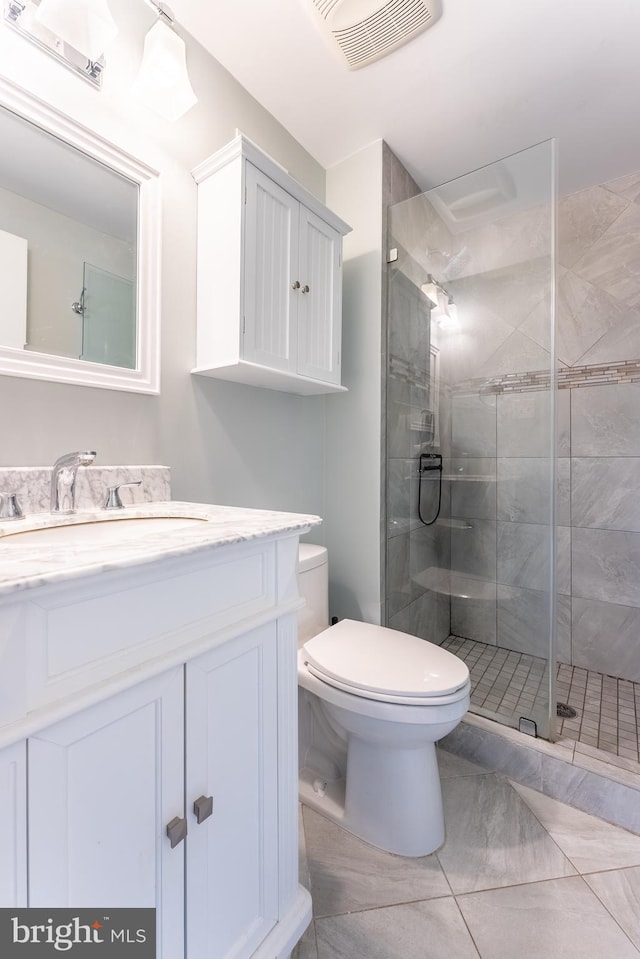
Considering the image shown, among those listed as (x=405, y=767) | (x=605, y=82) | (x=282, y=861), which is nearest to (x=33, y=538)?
(x=282, y=861)

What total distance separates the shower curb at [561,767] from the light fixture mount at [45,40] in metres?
2.26

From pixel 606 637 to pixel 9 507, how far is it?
8.03ft

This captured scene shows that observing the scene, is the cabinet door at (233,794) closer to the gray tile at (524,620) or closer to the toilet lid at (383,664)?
the toilet lid at (383,664)

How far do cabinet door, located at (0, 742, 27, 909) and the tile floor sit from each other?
816 millimetres

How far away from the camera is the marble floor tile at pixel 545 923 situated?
95 cm

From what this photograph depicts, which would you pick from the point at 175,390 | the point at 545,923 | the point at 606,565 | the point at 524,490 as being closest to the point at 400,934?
the point at 545,923

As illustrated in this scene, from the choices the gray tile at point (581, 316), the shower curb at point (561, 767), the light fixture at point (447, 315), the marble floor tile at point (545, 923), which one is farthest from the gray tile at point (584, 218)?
the marble floor tile at point (545, 923)

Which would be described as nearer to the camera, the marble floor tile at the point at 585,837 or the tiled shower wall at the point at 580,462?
the marble floor tile at the point at 585,837

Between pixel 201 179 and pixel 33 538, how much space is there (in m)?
1.19

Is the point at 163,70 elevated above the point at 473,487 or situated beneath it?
elevated above

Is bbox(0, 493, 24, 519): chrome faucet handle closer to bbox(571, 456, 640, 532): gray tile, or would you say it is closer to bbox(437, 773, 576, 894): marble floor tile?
bbox(437, 773, 576, 894): marble floor tile

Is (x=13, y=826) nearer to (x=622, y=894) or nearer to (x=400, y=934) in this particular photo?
(x=400, y=934)

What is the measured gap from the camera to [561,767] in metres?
1.39

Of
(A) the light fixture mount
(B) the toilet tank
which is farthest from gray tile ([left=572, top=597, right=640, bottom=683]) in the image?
(A) the light fixture mount
